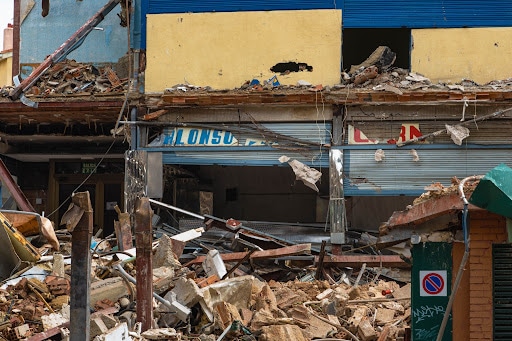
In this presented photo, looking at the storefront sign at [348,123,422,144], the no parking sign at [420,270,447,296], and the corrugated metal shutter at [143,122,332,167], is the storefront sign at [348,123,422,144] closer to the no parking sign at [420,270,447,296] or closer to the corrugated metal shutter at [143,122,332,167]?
the corrugated metal shutter at [143,122,332,167]

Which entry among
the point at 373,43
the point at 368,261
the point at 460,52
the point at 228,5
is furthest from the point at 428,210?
the point at 373,43

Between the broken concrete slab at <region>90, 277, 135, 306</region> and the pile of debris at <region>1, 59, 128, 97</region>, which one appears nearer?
the broken concrete slab at <region>90, 277, 135, 306</region>

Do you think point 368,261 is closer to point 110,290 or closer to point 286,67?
point 286,67

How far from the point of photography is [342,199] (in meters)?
18.3

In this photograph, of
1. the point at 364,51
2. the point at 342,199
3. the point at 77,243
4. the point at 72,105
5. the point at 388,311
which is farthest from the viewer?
the point at 364,51

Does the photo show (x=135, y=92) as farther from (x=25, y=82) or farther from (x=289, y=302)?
(x=289, y=302)

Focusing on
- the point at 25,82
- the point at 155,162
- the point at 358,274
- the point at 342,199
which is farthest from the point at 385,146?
the point at 25,82

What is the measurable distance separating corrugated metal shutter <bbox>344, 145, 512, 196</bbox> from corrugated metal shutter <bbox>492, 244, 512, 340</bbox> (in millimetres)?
9037

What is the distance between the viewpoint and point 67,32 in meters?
23.1

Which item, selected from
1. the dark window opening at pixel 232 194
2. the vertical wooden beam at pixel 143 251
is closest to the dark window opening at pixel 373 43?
the dark window opening at pixel 232 194

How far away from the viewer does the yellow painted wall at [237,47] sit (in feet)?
61.3

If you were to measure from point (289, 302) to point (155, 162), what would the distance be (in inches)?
237

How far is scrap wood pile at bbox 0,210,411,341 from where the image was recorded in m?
12.2

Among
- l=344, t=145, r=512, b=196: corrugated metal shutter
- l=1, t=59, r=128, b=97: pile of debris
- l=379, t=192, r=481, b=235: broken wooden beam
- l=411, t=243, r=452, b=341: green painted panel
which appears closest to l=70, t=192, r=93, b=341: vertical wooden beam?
l=379, t=192, r=481, b=235: broken wooden beam
